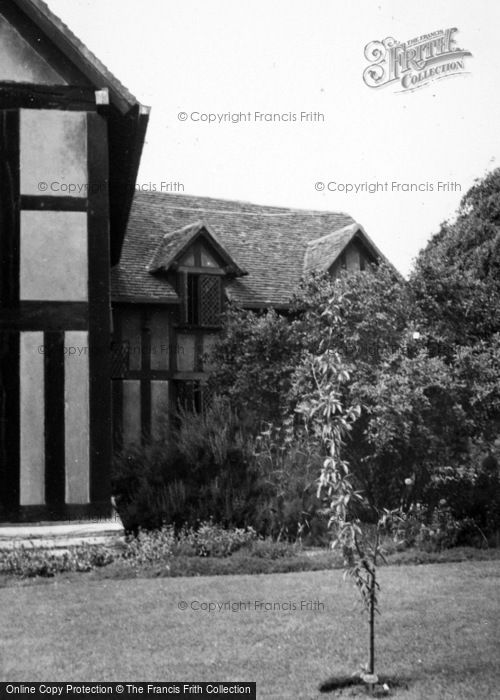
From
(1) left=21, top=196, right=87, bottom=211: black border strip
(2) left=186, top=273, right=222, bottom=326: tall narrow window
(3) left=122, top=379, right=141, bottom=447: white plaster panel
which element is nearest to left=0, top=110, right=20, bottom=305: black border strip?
(1) left=21, top=196, right=87, bottom=211: black border strip

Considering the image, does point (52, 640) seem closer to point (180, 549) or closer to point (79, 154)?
Answer: point (180, 549)

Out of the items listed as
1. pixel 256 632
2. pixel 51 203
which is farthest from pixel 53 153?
pixel 256 632

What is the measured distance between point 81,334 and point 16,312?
77 cm

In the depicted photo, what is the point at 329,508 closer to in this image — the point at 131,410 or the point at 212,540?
the point at 212,540

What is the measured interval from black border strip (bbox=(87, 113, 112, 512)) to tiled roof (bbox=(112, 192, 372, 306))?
629cm

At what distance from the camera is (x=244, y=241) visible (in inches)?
758

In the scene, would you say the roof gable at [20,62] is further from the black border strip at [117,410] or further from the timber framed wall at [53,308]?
the black border strip at [117,410]

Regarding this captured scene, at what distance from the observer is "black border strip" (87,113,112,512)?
30.4 feet

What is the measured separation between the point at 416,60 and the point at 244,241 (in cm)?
1024

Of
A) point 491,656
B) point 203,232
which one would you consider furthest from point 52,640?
point 203,232

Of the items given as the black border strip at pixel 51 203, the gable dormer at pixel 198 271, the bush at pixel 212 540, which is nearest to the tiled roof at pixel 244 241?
the gable dormer at pixel 198 271

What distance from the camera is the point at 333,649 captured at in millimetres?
6211

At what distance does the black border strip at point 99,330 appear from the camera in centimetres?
927

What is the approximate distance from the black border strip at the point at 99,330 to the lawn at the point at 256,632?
1300 millimetres
